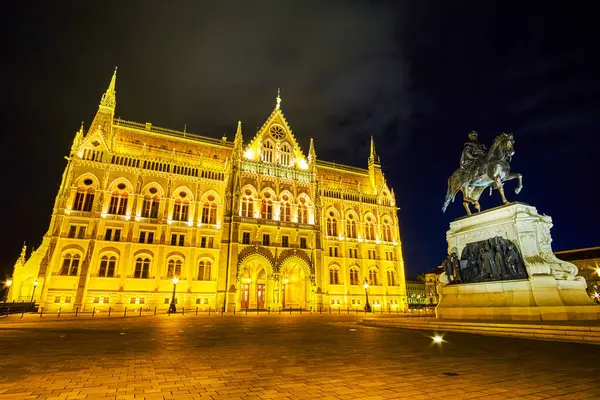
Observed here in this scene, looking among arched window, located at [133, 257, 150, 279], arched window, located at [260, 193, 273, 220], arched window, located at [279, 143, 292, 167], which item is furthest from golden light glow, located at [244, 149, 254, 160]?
arched window, located at [133, 257, 150, 279]

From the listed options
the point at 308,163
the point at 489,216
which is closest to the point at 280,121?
the point at 308,163

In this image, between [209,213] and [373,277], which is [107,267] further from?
[373,277]

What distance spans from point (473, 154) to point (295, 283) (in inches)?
1285

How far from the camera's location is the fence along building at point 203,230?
34.0m

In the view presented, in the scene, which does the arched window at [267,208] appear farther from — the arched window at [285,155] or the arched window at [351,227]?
the arched window at [351,227]

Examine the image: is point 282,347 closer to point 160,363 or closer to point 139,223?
point 160,363

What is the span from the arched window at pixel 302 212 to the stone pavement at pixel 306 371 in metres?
35.4

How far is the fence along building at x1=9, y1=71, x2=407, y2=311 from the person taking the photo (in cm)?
3397

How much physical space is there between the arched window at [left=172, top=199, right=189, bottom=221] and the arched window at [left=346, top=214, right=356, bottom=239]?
2318cm

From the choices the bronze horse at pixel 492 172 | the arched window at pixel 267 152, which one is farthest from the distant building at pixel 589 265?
the arched window at pixel 267 152

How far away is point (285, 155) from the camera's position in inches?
1820

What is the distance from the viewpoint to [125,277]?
34.2 m

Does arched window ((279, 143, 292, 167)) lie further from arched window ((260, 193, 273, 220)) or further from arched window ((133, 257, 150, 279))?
arched window ((133, 257, 150, 279))

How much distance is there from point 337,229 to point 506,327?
37.2 meters
